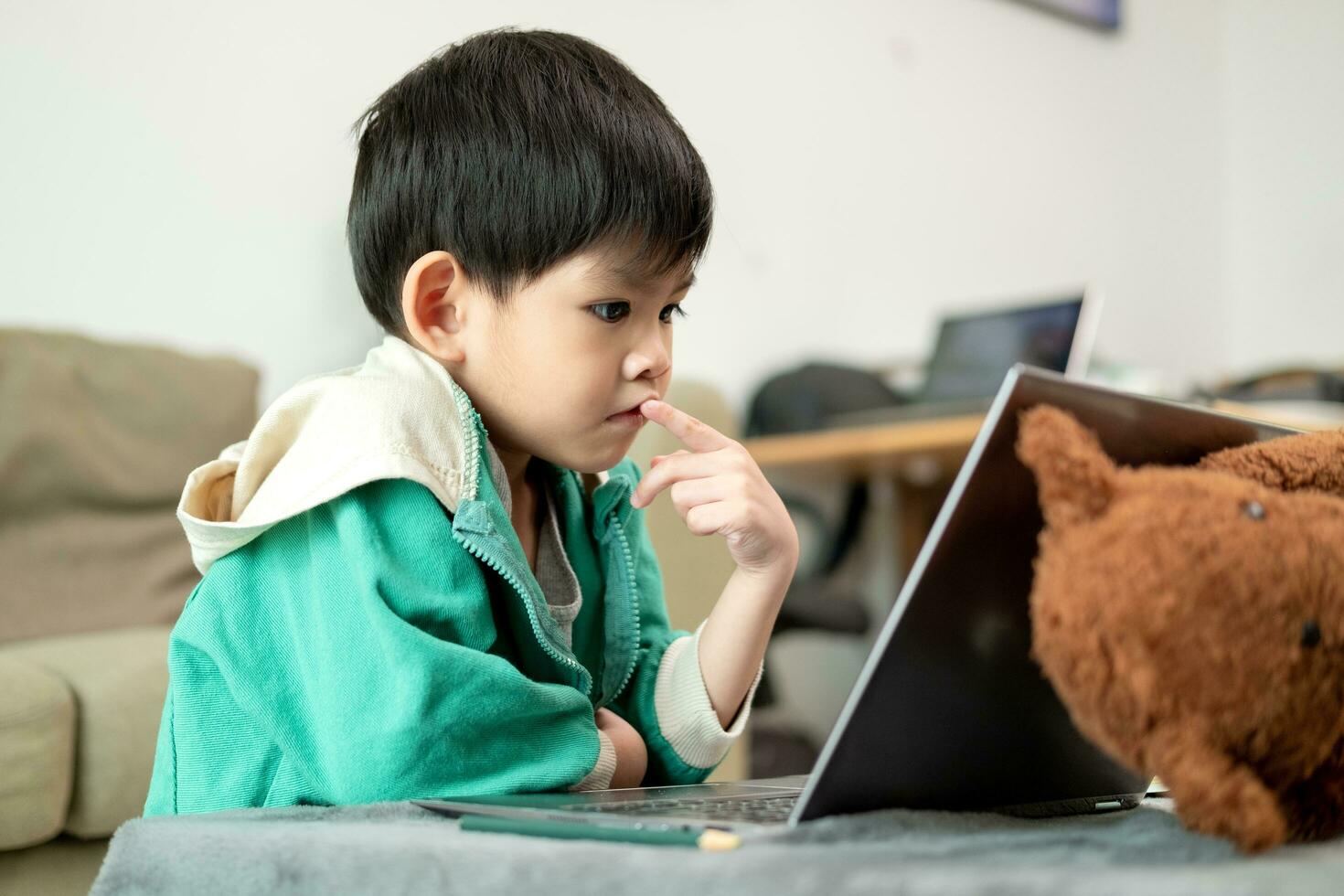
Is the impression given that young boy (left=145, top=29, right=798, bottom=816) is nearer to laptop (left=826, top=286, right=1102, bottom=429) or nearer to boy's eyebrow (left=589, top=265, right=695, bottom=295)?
boy's eyebrow (left=589, top=265, right=695, bottom=295)

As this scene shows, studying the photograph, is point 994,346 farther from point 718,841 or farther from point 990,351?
point 718,841

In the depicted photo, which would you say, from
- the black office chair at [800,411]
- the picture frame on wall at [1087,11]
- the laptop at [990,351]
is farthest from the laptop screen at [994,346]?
the picture frame on wall at [1087,11]

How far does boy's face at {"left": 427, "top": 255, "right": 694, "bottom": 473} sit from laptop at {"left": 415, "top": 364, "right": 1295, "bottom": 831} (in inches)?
13.2

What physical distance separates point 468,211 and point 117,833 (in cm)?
48

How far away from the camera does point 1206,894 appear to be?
35cm

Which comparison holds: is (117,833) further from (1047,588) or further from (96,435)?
(96,435)

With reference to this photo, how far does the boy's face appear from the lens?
2.74 feet

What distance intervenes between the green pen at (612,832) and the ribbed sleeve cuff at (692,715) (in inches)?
16.5

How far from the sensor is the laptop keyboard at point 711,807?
51 cm

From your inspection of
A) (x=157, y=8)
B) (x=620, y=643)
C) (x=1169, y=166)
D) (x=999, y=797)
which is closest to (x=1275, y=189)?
(x=1169, y=166)

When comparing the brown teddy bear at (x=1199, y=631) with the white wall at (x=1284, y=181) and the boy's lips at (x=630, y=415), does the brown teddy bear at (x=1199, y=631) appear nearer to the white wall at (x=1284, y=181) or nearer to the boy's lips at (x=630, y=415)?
the boy's lips at (x=630, y=415)

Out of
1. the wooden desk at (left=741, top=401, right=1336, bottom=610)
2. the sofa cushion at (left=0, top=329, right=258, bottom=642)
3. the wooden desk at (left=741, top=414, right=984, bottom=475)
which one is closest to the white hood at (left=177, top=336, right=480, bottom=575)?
the sofa cushion at (left=0, top=329, right=258, bottom=642)

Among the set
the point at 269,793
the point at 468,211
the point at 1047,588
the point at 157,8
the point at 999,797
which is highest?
the point at 157,8

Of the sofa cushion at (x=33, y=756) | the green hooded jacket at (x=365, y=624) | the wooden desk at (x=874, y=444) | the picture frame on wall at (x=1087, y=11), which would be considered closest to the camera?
the green hooded jacket at (x=365, y=624)
